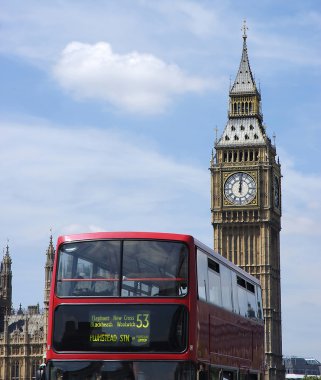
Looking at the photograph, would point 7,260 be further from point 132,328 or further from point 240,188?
point 132,328

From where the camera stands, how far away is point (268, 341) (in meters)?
120

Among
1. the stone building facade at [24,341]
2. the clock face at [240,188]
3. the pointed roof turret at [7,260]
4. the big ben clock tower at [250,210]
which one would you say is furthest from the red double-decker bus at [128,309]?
the pointed roof turret at [7,260]

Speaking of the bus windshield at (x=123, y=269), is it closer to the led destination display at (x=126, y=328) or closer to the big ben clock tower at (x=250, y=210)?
the led destination display at (x=126, y=328)

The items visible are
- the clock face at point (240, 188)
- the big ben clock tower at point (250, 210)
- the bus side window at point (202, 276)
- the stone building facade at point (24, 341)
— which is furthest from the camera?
the stone building facade at point (24, 341)

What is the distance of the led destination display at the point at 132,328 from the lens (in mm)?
23969

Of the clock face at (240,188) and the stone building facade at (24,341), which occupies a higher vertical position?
the clock face at (240,188)

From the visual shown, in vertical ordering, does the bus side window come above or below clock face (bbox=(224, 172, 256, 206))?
below

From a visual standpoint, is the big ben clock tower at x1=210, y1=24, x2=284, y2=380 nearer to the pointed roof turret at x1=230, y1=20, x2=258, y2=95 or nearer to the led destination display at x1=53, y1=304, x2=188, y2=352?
the pointed roof turret at x1=230, y1=20, x2=258, y2=95

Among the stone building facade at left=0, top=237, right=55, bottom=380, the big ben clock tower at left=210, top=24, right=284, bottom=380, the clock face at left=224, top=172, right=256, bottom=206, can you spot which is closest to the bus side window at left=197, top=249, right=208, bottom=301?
the big ben clock tower at left=210, top=24, right=284, bottom=380

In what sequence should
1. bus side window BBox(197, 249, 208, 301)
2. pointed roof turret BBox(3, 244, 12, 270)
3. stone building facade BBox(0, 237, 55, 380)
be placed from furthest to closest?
pointed roof turret BBox(3, 244, 12, 270)
stone building facade BBox(0, 237, 55, 380)
bus side window BBox(197, 249, 208, 301)

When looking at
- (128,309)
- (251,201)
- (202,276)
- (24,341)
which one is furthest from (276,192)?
(128,309)

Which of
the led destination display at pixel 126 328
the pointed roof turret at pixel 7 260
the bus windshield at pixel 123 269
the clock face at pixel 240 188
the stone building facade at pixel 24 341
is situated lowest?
the led destination display at pixel 126 328

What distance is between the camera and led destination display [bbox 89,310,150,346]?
23969 millimetres

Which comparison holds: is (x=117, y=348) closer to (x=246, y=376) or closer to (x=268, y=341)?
(x=246, y=376)
